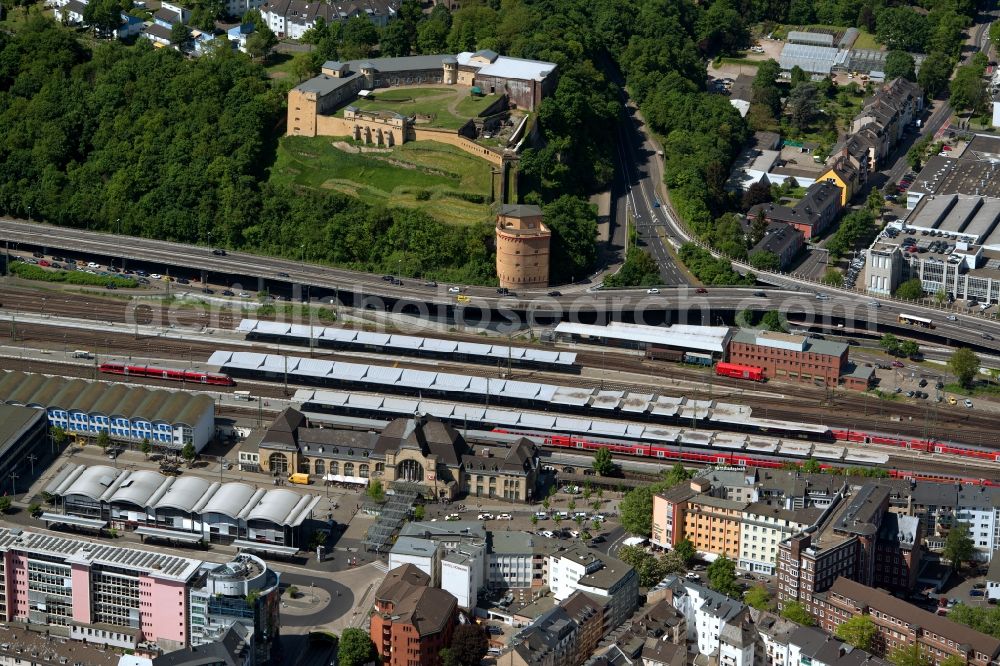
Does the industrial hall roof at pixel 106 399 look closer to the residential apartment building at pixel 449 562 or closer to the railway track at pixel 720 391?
the railway track at pixel 720 391

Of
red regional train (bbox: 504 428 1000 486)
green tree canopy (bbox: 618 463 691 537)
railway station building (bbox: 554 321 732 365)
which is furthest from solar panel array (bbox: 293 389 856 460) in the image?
railway station building (bbox: 554 321 732 365)

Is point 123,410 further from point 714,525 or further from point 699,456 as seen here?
point 714,525

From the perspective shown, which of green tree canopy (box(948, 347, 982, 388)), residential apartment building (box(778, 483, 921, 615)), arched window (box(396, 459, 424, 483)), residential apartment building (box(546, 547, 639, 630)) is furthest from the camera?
green tree canopy (box(948, 347, 982, 388))

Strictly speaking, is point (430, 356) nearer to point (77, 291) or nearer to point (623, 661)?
point (77, 291)

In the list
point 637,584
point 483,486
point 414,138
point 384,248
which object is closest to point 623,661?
point 637,584

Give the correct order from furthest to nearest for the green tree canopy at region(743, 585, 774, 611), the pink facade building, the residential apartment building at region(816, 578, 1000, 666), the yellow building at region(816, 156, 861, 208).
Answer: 1. the yellow building at region(816, 156, 861, 208)
2. the green tree canopy at region(743, 585, 774, 611)
3. the pink facade building
4. the residential apartment building at region(816, 578, 1000, 666)

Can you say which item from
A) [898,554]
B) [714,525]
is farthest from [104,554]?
[898,554]

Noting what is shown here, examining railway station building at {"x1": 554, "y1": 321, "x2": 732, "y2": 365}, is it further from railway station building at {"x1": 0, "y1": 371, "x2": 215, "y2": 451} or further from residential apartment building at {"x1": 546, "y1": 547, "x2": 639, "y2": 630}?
residential apartment building at {"x1": 546, "y1": 547, "x2": 639, "y2": 630}
